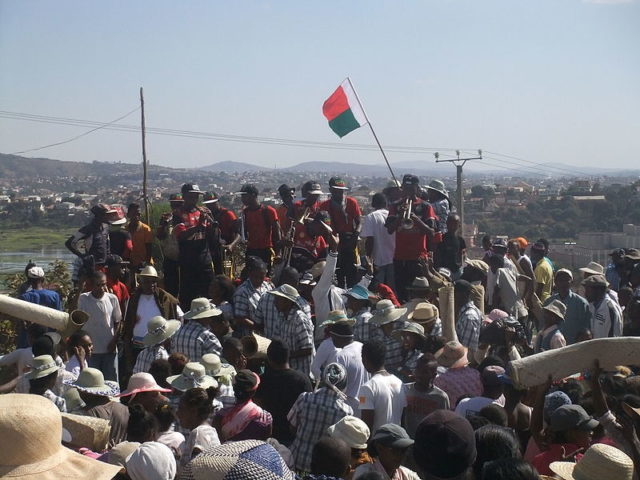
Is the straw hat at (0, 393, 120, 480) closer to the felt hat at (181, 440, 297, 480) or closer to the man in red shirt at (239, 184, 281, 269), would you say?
the felt hat at (181, 440, 297, 480)

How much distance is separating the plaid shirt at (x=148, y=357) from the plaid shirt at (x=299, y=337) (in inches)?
46.8

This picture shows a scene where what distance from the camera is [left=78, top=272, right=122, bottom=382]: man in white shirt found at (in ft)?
31.1

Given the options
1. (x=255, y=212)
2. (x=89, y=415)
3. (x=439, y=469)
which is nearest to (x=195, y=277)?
(x=255, y=212)

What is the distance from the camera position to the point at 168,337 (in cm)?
833

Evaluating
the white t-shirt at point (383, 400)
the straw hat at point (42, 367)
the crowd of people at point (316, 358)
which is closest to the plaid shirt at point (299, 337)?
the crowd of people at point (316, 358)

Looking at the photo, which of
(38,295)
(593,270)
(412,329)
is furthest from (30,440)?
(593,270)

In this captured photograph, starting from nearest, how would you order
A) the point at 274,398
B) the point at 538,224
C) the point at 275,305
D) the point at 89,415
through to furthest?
1. the point at 89,415
2. the point at 274,398
3. the point at 275,305
4. the point at 538,224

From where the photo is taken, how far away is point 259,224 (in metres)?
11.7

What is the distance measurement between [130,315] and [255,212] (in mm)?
2662

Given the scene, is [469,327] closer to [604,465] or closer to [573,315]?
[573,315]

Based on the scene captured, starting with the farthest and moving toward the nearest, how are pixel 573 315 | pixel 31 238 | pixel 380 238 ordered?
pixel 31 238
pixel 380 238
pixel 573 315

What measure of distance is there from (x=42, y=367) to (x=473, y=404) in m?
3.36

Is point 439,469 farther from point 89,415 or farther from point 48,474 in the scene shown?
point 89,415

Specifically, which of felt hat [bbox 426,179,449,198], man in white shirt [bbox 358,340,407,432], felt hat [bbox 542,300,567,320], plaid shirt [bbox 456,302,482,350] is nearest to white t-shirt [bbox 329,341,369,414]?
man in white shirt [bbox 358,340,407,432]
